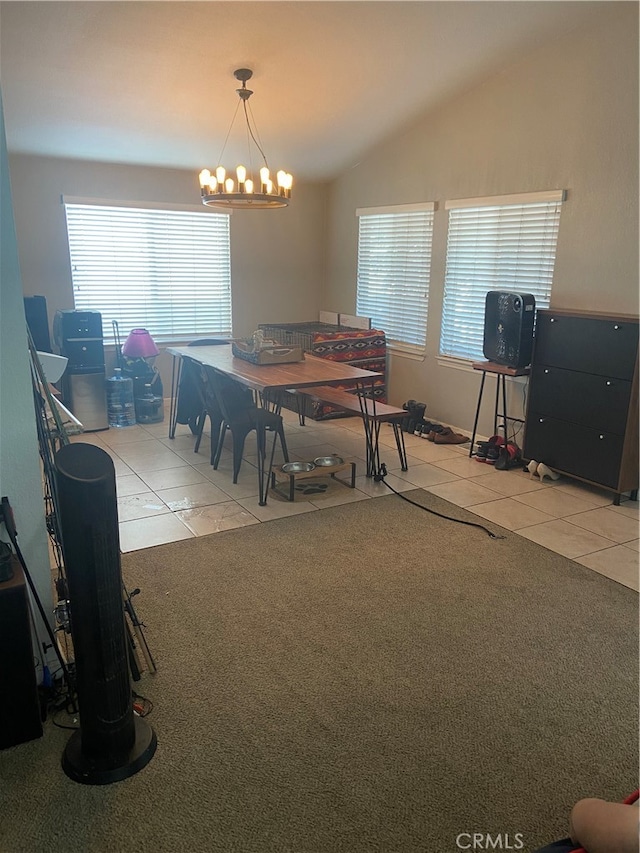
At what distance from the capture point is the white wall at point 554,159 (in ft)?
13.0

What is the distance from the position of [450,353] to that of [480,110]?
6.51 ft

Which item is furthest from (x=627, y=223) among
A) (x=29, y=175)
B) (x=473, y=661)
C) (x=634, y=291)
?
(x=29, y=175)

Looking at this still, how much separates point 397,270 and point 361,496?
9.39 feet

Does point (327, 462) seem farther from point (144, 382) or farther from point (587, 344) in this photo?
point (144, 382)

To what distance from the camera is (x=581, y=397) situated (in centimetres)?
411

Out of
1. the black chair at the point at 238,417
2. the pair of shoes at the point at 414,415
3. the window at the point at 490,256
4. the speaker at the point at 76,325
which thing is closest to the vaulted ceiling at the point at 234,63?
the window at the point at 490,256

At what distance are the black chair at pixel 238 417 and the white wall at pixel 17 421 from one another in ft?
6.20

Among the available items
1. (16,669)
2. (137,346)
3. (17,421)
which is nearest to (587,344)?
(17,421)

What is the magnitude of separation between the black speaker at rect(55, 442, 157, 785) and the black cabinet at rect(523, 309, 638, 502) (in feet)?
10.6

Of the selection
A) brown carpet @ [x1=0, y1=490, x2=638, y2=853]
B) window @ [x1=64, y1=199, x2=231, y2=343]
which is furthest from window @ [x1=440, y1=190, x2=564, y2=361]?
window @ [x1=64, y1=199, x2=231, y2=343]

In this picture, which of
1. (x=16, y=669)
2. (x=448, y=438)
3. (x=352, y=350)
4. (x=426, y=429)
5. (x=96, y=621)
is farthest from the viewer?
(x=352, y=350)

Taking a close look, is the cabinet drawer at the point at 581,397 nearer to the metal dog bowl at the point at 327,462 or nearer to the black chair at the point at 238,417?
the metal dog bowl at the point at 327,462

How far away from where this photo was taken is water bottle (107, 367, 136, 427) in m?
5.75

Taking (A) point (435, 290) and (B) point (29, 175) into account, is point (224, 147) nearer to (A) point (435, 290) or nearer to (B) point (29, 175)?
(B) point (29, 175)
